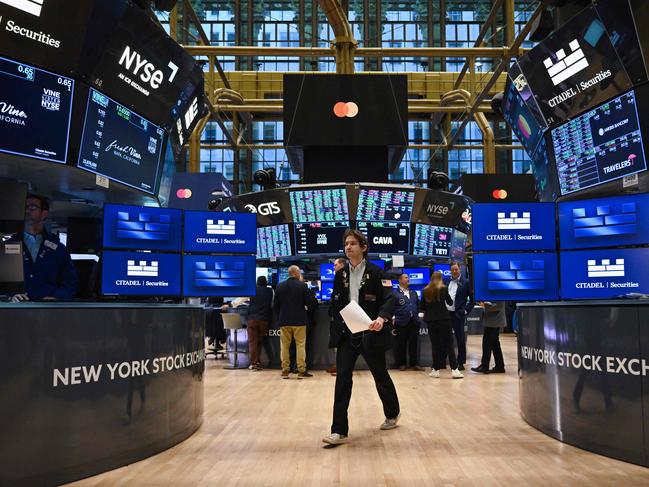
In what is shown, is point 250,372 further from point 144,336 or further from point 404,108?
point 144,336

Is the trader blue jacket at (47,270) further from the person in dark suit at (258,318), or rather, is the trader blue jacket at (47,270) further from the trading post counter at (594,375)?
the person in dark suit at (258,318)

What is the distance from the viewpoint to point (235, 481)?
12.2 feet

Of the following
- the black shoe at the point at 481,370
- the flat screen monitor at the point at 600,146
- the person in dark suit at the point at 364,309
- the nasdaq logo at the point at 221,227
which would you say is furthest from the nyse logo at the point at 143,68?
the black shoe at the point at 481,370

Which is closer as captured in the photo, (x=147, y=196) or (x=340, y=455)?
(x=340, y=455)

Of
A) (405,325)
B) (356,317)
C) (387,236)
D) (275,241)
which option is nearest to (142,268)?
(356,317)

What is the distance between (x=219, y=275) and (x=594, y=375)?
4.00m

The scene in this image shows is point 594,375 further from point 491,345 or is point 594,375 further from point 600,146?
point 491,345

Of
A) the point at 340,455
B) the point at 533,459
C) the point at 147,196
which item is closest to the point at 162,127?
the point at 147,196

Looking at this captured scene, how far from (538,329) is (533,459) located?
1211 millimetres

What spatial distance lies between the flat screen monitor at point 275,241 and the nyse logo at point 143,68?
17.3ft

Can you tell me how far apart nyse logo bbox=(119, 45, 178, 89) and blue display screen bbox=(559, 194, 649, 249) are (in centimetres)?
409

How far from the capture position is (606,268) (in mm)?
6062

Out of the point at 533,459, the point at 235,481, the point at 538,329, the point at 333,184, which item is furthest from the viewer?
the point at 333,184

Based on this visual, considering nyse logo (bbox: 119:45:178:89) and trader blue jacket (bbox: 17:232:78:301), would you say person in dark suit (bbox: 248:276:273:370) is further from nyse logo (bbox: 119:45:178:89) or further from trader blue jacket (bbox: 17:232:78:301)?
trader blue jacket (bbox: 17:232:78:301)
